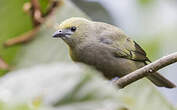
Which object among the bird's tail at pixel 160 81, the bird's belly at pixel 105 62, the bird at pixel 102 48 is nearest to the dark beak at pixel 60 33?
the bird at pixel 102 48

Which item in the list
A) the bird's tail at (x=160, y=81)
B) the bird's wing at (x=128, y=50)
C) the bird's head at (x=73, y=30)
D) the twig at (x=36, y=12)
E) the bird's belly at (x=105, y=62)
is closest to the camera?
the twig at (x=36, y=12)

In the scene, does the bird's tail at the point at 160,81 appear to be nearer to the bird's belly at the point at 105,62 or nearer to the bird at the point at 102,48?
the bird at the point at 102,48

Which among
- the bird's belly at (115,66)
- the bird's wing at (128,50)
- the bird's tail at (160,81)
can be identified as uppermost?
the bird's wing at (128,50)

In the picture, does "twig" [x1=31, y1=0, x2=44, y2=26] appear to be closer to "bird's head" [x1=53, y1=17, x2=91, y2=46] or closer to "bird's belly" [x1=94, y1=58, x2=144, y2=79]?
"bird's head" [x1=53, y1=17, x2=91, y2=46]

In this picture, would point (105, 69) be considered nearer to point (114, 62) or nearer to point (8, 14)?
point (114, 62)

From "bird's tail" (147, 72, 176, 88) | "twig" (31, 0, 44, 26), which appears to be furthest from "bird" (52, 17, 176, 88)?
"twig" (31, 0, 44, 26)

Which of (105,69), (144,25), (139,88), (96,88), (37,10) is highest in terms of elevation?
(144,25)

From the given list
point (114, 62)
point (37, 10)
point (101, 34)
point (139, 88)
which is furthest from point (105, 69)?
point (37, 10)

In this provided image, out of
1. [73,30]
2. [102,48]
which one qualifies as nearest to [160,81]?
[102,48]
